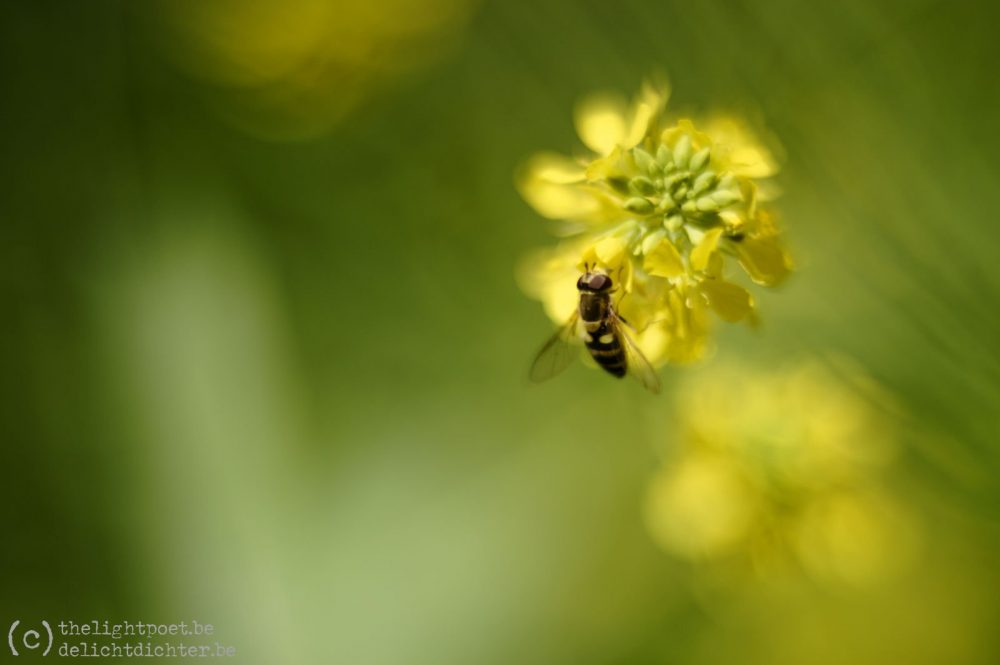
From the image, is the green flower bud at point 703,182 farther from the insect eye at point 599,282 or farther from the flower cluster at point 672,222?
the insect eye at point 599,282

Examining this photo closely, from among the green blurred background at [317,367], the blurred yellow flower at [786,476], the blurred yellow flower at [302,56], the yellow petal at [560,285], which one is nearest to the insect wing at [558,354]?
the yellow petal at [560,285]

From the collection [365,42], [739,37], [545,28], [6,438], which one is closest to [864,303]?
[739,37]

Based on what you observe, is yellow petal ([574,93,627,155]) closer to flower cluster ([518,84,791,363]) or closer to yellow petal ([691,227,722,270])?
flower cluster ([518,84,791,363])

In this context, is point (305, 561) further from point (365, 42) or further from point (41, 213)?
point (365, 42)

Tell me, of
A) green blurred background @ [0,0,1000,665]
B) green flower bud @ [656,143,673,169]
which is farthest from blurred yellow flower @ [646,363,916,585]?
green flower bud @ [656,143,673,169]

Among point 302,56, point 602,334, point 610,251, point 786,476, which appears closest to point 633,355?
point 602,334

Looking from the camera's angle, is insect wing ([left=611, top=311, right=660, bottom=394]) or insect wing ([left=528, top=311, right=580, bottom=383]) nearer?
insect wing ([left=611, top=311, right=660, bottom=394])
